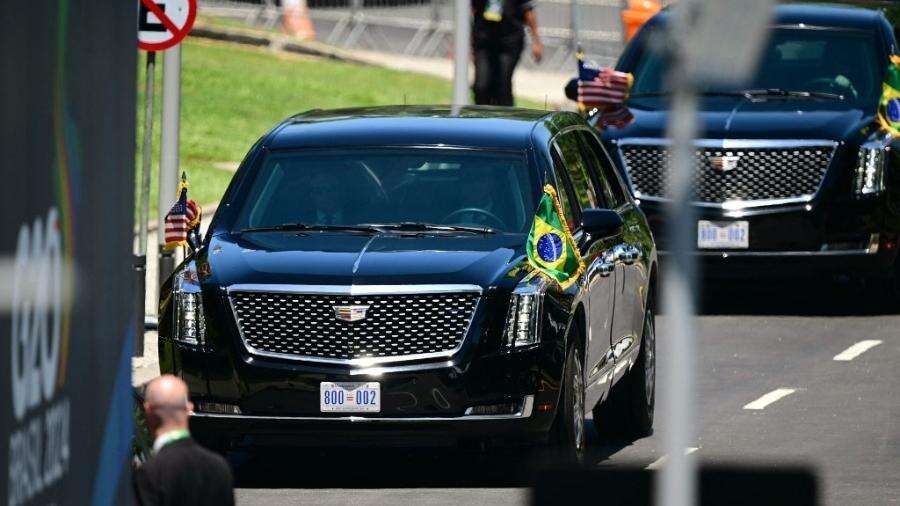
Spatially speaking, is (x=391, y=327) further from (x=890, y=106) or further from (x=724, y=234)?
(x=890, y=106)

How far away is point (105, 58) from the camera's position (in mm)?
6574

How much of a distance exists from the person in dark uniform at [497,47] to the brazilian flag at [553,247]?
1293 cm

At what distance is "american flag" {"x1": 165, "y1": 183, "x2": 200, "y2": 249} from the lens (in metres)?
12.1

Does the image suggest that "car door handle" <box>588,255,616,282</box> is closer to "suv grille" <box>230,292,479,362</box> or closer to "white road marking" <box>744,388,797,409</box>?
"suv grille" <box>230,292,479,362</box>

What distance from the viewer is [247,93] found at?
99.8 feet

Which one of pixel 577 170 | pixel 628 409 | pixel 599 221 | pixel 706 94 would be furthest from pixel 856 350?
pixel 599 221

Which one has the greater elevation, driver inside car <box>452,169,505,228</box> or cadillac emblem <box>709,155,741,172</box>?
cadillac emblem <box>709,155,741,172</box>

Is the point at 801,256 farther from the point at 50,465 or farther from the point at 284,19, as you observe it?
the point at 284,19

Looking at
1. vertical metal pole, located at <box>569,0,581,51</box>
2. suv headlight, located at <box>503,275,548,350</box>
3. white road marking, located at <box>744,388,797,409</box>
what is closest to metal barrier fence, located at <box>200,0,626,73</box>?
vertical metal pole, located at <box>569,0,581,51</box>

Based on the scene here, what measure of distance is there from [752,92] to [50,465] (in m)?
12.6

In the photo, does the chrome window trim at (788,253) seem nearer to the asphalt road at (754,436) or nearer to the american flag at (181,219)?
the asphalt road at (754,436)

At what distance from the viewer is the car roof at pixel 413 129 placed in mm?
11883

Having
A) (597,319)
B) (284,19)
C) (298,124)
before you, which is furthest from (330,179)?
(284,19)

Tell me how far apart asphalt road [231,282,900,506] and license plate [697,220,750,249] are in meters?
0.60
